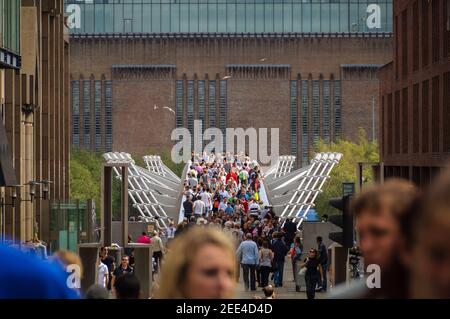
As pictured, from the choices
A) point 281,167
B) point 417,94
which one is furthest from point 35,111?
point 281,167

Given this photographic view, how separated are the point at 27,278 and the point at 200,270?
1.79ft

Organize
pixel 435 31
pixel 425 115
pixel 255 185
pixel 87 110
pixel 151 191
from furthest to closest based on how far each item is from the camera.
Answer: pixel 87 110 → pixel 151 191 → pixel 255 185 → pixel 425 115 → pixel 435 31

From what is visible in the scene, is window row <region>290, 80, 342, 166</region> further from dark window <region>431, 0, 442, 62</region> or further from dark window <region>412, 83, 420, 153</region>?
dark window <region>431, 0, 442, 62</region>

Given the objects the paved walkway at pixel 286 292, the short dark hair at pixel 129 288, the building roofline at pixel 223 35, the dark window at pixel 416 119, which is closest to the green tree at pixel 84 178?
the building roofline at pixel 223 35

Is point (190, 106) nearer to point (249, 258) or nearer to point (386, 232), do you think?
point (249, 258)

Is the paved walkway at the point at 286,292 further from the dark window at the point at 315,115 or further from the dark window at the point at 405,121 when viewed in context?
the dark window at the point at 315,115

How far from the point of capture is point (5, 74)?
40.5 meters

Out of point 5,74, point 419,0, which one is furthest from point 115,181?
point 5,74

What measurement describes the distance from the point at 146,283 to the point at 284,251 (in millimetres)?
7347

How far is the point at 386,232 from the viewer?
3693 millimetres

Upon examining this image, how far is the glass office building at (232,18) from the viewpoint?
127 m

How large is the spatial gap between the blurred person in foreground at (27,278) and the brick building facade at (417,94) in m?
36.4

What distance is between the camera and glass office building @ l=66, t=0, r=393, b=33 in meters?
127

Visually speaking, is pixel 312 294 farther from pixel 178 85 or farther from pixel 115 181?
pixel 178 85
